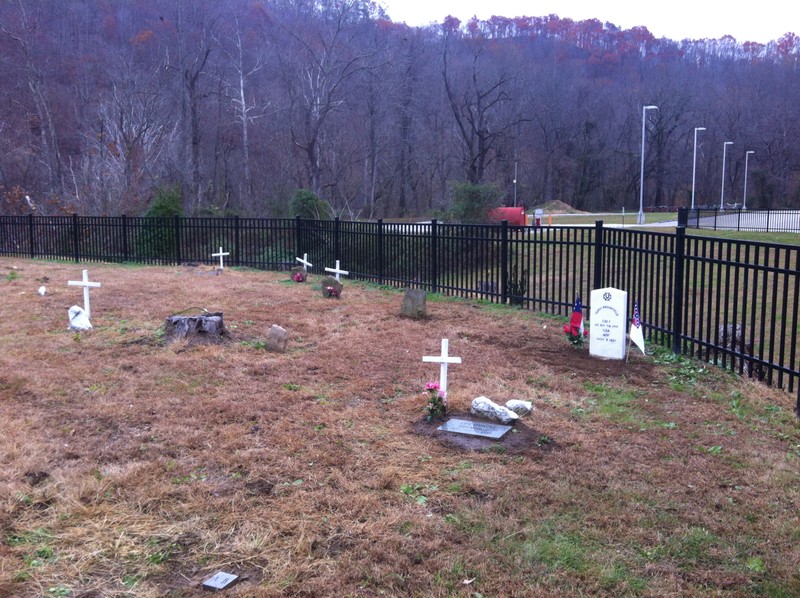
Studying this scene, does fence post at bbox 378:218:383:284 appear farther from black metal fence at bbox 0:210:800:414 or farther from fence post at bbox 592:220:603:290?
fence post at bbox 592:220:603:290

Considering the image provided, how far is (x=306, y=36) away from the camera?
148ft

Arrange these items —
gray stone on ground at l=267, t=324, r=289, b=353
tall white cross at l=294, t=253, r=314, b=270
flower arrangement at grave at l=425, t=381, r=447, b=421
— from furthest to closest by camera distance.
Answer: tall white cross at l=294, t=253, r=314, b=270 < gray stone on ground at l=267, t=324, r=289, b=353 < flower arrangement at grave at l=425, t=381, r=447, b=421

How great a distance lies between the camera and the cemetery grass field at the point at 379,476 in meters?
3.47

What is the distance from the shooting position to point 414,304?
10.5m

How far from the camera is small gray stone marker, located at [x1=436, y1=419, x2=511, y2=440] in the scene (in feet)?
17.6

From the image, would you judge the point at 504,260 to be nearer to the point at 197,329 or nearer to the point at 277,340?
the point at 277,340

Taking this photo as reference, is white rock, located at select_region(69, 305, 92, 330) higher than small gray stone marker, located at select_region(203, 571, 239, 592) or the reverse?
higher

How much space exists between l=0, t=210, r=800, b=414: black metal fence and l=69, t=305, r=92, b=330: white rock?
651 centimetres

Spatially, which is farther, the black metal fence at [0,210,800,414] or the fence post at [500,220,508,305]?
the fence post at [500,220,508,305]

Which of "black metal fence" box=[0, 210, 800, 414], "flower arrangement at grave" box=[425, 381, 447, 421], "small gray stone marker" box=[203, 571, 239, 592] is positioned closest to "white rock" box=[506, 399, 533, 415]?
"flower arrangement at grave" box=[425, 381, 447, 421]

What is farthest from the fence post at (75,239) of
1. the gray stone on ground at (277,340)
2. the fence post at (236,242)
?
the gray stone on ground at (277,340)

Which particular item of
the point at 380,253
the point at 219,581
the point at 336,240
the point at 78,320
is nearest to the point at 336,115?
the point at 336,240

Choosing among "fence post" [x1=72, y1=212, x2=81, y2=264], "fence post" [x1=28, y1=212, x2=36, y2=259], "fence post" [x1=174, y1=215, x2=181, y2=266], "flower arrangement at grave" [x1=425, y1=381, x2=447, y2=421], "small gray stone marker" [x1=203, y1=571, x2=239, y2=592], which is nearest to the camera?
"small gray stone marker" [x1=203, y1=571, x2=239, y2=592]

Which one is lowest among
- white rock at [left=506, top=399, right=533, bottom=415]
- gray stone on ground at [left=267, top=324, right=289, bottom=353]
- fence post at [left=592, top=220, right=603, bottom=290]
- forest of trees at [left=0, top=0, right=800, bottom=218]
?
white rock at [left=506, top=399, right=533, bottom=415]
